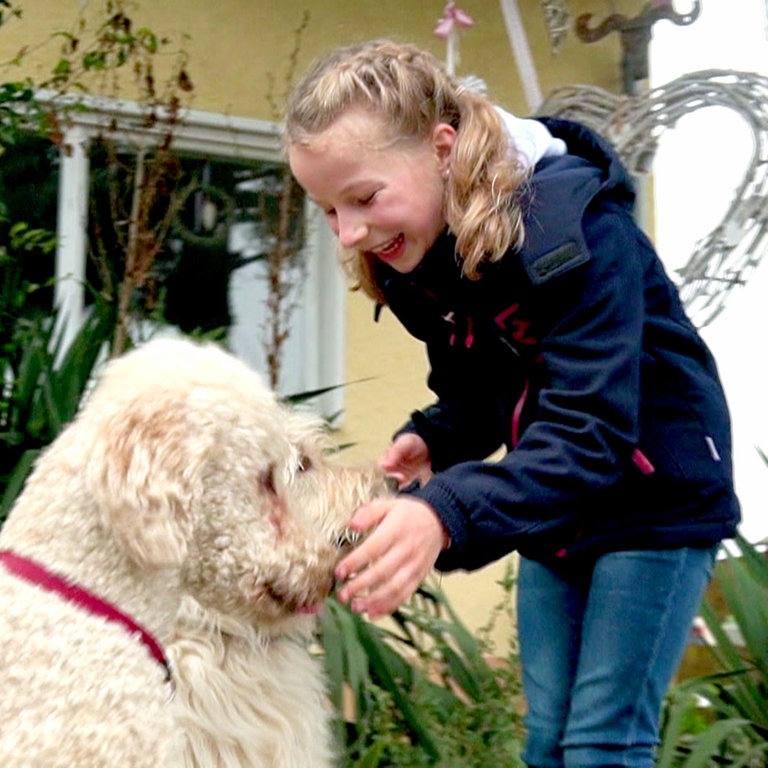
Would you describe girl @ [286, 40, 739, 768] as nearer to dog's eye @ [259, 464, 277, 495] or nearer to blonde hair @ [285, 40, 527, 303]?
blonde hair @ [285, 40, 527, 303]

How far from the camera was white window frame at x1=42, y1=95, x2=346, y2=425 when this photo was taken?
5.01 metres

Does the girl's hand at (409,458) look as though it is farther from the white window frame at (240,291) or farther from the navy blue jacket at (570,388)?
the white window frame at (240,291)

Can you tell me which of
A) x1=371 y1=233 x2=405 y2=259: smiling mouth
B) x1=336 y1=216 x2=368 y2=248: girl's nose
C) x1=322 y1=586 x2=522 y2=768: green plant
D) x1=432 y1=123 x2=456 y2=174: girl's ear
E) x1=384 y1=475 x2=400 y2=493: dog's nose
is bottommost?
x1=322 y1=586 x2=522 y2=768: green plant

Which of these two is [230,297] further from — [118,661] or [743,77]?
[118,661]

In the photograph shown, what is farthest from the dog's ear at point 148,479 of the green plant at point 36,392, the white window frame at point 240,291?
the white window frame at point 240,291

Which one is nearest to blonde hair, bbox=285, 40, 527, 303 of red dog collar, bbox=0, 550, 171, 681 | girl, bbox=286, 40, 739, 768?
girl, bbox=286, 40, 739, 768

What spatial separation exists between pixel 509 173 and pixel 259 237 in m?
3.12

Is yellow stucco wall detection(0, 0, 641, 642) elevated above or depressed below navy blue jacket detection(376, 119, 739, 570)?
above

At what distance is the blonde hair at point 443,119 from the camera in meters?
2.41

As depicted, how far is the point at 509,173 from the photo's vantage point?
2477mm

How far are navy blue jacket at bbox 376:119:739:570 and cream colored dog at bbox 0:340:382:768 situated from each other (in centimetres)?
29

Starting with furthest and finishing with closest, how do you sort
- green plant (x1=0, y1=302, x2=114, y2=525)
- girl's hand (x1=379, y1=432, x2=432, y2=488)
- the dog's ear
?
1. green plant (x1=0, y1=302, x2=114, y2=525)
2. girl's hand (x1=379, y1=432, x2=432, y2=488)
3. the dog's ear

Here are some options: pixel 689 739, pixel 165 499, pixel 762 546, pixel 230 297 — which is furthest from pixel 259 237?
pixel 165 499

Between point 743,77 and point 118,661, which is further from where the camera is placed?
point 743,77
